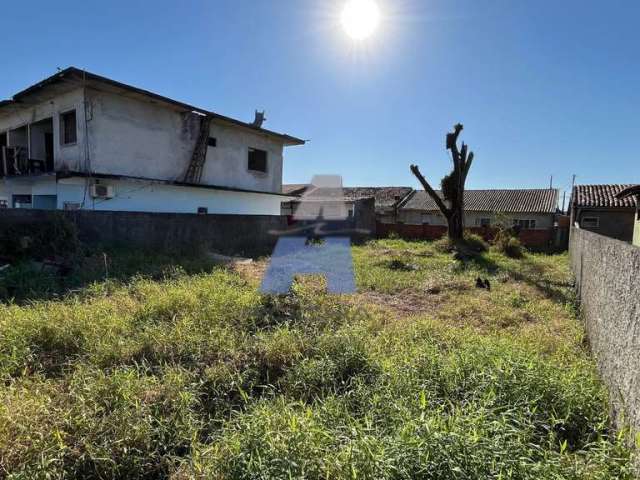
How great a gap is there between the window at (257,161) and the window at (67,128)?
6258 millimetres

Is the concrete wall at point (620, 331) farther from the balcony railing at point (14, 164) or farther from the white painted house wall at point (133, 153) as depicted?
the balcony railing at point (14, 164)

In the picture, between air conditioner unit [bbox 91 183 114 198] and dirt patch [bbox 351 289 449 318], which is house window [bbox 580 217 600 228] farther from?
air conditioner unit [bbox 91 183 114 198]

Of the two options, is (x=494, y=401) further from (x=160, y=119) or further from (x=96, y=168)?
(x=160, y=119)

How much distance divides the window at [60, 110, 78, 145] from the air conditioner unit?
1.65 meters

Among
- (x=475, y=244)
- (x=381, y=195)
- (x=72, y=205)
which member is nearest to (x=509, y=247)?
(x=475, y=244)

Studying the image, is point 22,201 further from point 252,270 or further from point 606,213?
point 606,213

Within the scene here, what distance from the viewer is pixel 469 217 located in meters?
27.8

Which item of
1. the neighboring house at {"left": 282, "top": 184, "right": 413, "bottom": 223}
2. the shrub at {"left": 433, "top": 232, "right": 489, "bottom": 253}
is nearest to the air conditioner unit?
the shrub at {"left": 433, "top": 232, "right": 489, "bottom": 253}

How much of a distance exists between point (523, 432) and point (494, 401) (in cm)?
35

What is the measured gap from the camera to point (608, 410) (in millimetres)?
2377

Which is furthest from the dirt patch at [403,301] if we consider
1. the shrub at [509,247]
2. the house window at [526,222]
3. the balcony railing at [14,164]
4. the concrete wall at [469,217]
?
the house window at [526,222]

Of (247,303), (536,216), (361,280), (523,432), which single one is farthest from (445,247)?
(536,216)

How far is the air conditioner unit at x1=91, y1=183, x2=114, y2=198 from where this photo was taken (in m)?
10.1

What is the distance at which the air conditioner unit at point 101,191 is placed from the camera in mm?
10070
